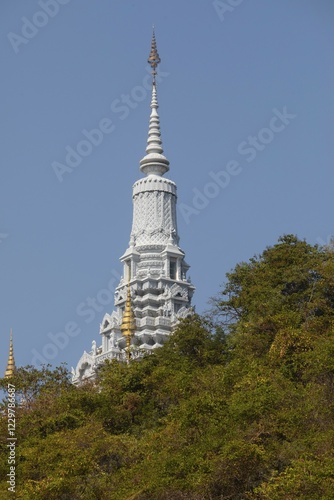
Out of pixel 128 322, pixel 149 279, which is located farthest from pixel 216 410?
pixel 149 279

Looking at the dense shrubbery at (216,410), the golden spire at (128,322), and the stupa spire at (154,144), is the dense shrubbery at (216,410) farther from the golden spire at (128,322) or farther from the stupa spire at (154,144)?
the stupa spire at (154,144)

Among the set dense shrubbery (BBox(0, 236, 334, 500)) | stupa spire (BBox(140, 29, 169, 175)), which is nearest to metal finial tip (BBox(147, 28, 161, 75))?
stupa spire (BBox(140, 29, 169, 175))

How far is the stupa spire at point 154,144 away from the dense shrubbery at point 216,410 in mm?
31623

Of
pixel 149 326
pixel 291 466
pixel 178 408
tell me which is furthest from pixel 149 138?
pixel 291 466

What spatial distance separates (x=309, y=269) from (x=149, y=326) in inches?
1082

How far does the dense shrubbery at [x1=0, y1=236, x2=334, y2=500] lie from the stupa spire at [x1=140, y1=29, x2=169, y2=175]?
31623mm

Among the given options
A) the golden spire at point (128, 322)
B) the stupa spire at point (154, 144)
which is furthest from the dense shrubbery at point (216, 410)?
the stupa spire at point (154, 144)

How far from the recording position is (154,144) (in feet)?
260

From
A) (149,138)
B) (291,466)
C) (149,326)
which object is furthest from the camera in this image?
(149,138)

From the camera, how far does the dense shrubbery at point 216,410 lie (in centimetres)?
3225

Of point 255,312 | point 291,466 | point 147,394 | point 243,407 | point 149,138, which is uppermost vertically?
point 149,138

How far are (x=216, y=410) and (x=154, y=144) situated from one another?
151 ft

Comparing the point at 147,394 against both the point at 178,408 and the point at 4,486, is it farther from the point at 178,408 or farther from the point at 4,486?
the point at 4,486

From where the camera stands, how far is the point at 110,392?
139ft
